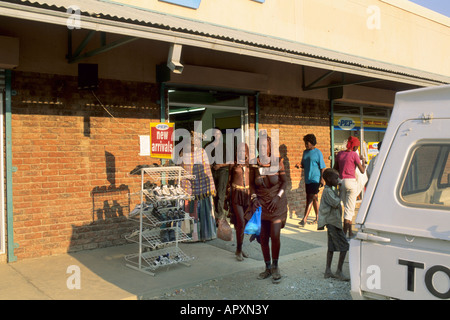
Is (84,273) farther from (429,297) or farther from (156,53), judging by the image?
(429,297)

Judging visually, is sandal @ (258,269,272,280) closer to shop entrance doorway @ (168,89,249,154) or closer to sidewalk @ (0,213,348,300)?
sidewalk @ (0,213,348,300)

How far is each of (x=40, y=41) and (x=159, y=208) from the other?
3.19m

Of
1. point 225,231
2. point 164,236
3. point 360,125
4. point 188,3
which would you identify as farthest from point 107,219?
point 360,125

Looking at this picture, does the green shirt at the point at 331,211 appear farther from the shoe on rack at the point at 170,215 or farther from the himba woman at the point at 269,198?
the shoe on rack at the point at 170,215

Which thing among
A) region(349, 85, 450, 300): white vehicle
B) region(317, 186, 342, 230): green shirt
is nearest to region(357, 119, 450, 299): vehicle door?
region(349, 85, 450, 300): white vehicle

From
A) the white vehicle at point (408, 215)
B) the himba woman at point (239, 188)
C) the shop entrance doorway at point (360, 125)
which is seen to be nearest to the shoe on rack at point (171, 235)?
the himba woman at point (239, 188)

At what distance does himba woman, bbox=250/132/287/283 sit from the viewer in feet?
17.4

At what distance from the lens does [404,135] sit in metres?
2.79

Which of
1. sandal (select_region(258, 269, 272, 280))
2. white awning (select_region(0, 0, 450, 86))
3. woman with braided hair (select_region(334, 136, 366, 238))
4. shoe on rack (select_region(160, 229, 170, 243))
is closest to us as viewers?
white awning (select_region(0, 0, 450, 86))

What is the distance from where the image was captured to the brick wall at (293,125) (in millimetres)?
9320

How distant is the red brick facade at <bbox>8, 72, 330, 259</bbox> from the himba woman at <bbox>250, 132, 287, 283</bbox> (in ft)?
8.70

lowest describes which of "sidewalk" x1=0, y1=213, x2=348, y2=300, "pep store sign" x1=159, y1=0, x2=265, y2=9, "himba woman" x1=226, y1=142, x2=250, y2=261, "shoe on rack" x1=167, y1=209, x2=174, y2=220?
"sidewalk" x1=0, y1=213, x2=348, y2=300

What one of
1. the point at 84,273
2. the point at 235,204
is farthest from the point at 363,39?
the point at 84,273

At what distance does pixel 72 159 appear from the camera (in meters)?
6.61
